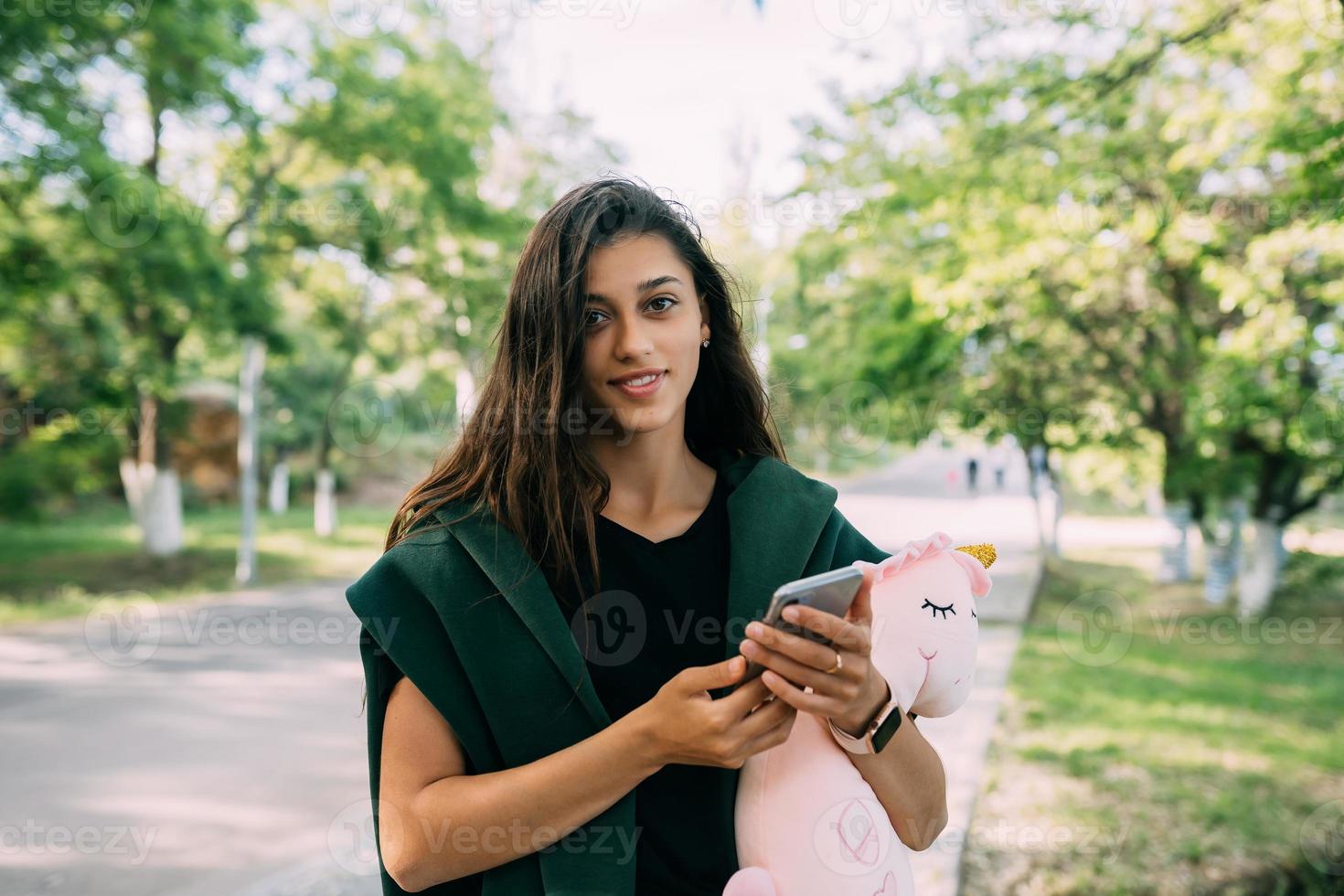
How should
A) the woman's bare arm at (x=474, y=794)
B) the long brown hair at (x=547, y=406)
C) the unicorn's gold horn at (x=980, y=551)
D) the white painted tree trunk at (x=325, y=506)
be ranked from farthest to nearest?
the white painted tree trunk at (x=325, y=506) < the unicorn's gold horn at (x=980, y=551) < the long brown hair at (x=547, y=406) < the woman's bare arm at (x=474, y=794)

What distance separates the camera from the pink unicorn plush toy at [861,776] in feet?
4.59

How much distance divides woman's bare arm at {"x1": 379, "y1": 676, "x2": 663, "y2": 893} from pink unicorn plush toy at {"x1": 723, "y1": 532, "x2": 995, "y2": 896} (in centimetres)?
22

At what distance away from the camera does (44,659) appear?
8227 mm

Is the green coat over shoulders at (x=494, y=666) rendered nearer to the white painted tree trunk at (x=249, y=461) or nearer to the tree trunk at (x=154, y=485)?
the white painted tree trunk at (x=249, y=461)

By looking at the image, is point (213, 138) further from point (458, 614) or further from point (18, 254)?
point (458, 614)

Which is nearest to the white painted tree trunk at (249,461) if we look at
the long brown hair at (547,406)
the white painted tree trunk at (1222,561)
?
the long brown hair at (547,406)

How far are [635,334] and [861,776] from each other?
79 cm

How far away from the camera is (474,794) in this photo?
1.31 m

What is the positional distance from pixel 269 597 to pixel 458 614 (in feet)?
36.8

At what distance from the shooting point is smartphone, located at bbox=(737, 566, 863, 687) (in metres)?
1.17

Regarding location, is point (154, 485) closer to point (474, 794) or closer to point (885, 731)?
point (474, 794)

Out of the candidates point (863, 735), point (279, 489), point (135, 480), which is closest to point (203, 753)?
point (863, 735)

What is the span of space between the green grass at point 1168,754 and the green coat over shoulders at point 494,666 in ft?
10.2

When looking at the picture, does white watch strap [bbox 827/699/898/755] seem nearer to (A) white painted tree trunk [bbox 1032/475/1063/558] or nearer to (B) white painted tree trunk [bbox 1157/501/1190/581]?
(B) white painted tree trunk [bbox 1157/501/1190/581]
